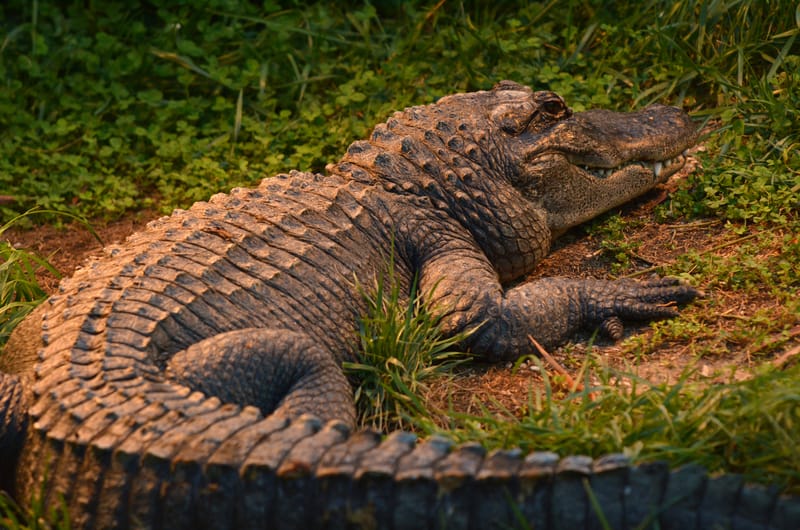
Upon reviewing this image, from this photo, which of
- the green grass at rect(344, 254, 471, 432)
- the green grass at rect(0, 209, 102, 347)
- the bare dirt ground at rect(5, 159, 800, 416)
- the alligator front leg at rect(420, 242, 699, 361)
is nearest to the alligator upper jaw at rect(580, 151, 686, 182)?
the bare dirt ground at rect(5, 159, 800, 416)

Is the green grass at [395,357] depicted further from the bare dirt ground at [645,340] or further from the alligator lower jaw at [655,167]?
the alligator lower jaw at [655,167]

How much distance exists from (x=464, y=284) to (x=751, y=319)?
1280 mm

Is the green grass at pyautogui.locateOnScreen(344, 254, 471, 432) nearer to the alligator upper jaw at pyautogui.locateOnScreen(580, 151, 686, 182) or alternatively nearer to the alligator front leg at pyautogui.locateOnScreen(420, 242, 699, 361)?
the alligator front leg at pyautogui.locateOnScreen(420, 242, 699, 361)

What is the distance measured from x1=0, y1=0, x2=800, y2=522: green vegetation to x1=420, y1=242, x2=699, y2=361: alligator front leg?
130mm

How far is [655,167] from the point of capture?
5031 mm

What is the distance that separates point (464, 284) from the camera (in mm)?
4141

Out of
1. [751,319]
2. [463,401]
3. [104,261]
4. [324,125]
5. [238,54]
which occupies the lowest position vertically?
[463,401]

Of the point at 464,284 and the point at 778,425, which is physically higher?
the point at 464,284

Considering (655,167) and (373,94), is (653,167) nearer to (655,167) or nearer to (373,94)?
(655,167)

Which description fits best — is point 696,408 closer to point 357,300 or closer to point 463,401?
point 463,401

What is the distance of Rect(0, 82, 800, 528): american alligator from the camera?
2525 mm

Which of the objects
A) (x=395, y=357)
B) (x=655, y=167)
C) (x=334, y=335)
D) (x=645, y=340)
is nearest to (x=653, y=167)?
(x=655, y=167)

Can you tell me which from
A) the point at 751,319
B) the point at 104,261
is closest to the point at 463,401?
the point at 751,319

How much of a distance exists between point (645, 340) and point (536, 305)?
20.2 inches
